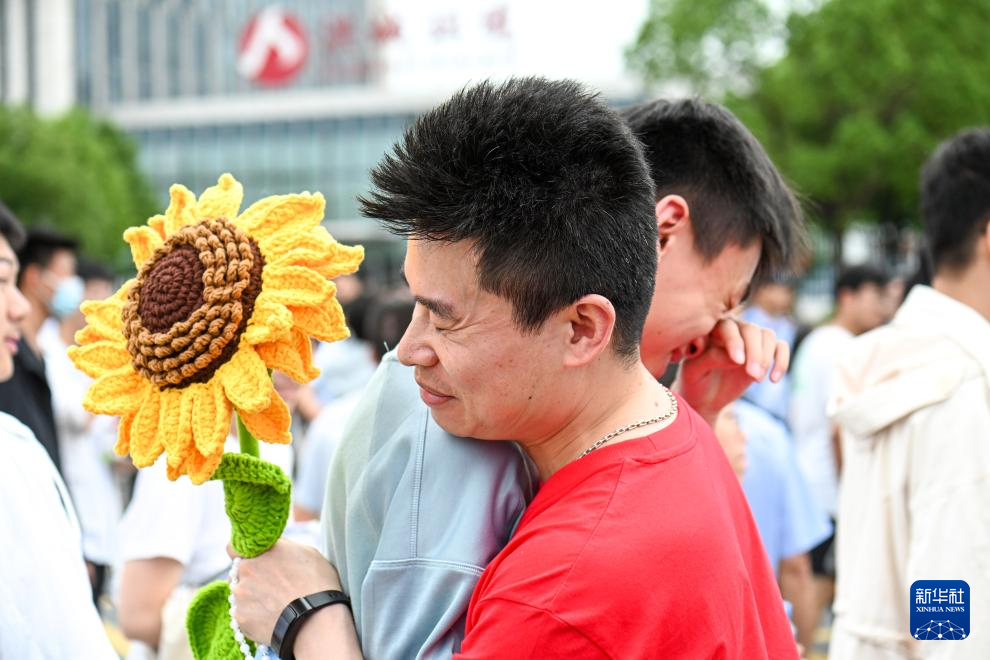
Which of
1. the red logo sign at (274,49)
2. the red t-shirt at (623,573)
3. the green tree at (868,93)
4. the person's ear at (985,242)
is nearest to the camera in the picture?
the red t-shirt at (623,573)

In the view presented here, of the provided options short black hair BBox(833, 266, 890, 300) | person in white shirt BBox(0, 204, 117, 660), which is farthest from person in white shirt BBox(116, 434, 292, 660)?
short black hair BBox(833, 266, 890, 300)

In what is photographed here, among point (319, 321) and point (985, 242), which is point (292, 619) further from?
point (985, 242)

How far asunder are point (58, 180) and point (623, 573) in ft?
121

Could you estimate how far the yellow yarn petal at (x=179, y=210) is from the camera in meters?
1.64

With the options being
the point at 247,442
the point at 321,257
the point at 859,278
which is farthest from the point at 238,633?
the point at 859,278

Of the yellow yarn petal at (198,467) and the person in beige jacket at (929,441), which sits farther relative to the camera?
the person in beige jacket at (929,441)

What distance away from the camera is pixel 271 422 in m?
1.55

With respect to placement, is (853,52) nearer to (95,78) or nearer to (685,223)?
(685,223)

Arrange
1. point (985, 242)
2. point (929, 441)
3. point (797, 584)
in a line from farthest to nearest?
point (797, 584) < point (985, 242) < point (929, 441)

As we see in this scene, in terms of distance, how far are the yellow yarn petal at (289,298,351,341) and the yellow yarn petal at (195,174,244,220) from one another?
21cm

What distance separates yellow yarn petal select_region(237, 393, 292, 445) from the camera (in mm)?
1540

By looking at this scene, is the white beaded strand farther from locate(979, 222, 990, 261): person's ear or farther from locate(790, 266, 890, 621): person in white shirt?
locate(790, 266, 890, 621): person in white shirt

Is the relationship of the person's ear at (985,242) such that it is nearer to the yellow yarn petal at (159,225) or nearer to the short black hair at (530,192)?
the short black hair at (530,192)

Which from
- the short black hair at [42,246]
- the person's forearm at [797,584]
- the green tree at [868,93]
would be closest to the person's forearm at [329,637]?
the person's forearm at [797,584]
